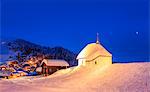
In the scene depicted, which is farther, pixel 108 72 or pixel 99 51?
pixel 99 51

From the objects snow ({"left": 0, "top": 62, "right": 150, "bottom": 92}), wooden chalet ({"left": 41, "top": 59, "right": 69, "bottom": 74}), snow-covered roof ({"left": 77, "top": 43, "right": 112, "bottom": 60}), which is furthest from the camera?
wooden chalet ({"left": 41, "top": 59, "right": 69, "bottom": 74})

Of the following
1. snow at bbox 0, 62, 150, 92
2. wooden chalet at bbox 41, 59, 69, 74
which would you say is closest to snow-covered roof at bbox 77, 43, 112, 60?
snow at bbox 0, 62, 150, 92

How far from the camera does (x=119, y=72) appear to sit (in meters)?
38.0

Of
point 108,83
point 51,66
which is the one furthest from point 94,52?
point 108,83

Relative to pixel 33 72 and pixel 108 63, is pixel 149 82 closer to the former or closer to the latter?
pixel 108 63

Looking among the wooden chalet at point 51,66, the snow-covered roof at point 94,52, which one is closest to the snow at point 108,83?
the snow-covered roof at point 94,52

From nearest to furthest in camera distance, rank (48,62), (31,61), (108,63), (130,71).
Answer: (130,71) → (108,63) → (48,62) → (31,61)

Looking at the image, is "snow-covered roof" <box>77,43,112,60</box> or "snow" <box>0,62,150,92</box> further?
"snow-covered roof" <box>77,43,112,60</box>

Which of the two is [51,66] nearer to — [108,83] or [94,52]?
[94,52]

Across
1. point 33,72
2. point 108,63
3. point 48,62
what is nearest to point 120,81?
point 108,63

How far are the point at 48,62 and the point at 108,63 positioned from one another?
52.2ft

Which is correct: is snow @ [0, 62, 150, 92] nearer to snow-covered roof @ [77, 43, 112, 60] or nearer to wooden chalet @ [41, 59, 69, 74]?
snow-covered roof @ [77, 43, 112, 60]

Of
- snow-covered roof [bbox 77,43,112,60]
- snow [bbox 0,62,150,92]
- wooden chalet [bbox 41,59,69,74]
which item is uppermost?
snow-covered roof [bbox 77,43,112,60]

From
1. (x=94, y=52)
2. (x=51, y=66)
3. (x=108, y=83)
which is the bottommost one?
(x=108, y=83)
